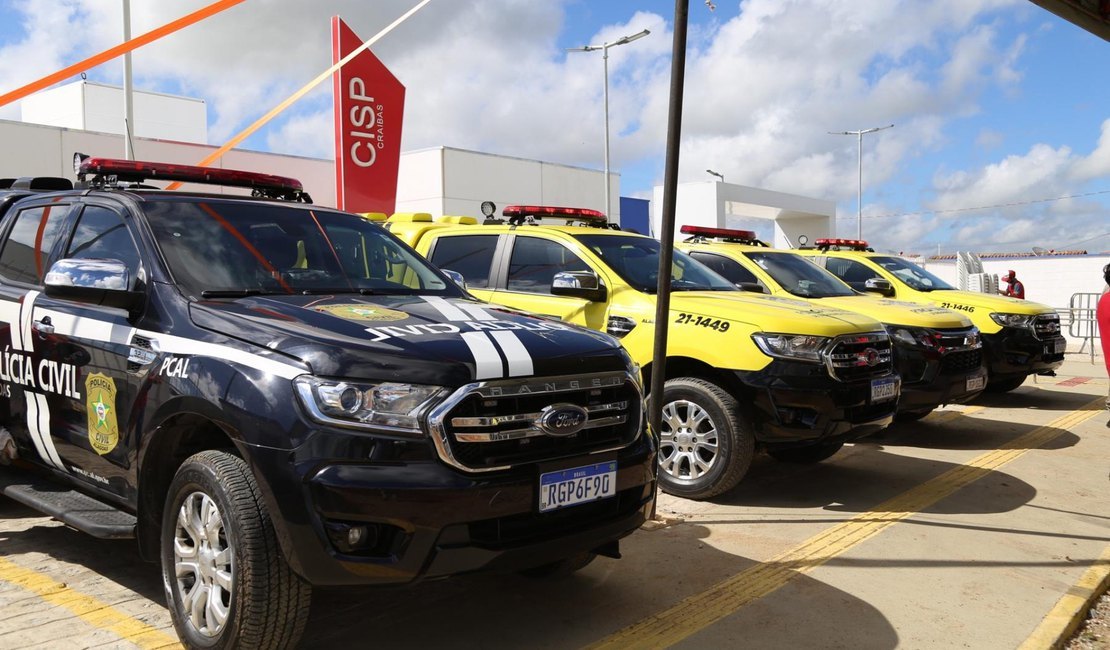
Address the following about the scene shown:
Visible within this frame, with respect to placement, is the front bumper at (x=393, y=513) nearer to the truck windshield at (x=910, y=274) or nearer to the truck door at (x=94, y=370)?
the truck door at (x=94, y=370)

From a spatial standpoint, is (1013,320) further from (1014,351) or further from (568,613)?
(568,613)

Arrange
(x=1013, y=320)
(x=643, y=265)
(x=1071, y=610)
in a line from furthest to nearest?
(x=1013, y=320) < (x=643, y=265) < (x=1071, y=610)

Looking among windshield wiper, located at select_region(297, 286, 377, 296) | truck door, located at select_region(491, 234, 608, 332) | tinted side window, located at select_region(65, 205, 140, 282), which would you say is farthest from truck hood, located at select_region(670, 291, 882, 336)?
tinted side window, located at select_region(65, 205, 140, 282)

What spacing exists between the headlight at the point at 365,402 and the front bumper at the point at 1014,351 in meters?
8.45

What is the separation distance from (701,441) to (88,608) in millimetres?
3602

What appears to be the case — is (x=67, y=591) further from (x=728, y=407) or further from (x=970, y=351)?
(x=970, y=351)

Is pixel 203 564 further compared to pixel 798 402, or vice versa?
pixel 798 402

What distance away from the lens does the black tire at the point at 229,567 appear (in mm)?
2988

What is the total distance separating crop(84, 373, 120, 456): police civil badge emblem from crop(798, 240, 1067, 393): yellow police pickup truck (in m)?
8.60

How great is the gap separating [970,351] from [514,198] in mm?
23265

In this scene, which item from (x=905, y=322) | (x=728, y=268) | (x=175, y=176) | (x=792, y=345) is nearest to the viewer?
(x=175, y=176)

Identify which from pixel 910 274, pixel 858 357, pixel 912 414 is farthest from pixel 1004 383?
pixel 858 357

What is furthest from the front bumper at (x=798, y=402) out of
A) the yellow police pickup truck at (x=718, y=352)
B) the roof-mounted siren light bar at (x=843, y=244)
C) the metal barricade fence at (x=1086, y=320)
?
the metal barricade fence at (x=1086, y=320)

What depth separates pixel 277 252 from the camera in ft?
13.8
